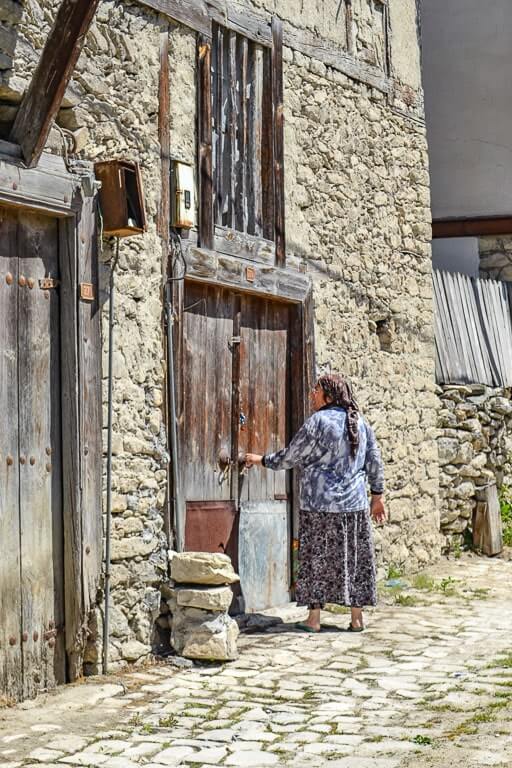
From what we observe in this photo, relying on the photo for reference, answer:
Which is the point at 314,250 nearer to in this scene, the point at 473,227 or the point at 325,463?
the point at 325,463

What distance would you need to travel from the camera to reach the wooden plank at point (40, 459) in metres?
5.38

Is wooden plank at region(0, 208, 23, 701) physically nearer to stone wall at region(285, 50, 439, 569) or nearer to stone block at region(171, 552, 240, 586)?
stone block at region(171, 552, 240, 586)

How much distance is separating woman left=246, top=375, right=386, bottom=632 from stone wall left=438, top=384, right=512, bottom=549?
3.15m

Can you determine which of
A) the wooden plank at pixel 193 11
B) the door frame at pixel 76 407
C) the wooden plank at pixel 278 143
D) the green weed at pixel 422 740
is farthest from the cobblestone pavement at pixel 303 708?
the wooden plank at pixel 193 11

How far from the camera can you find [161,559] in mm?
6238

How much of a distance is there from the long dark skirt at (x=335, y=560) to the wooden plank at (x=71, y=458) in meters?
1.81

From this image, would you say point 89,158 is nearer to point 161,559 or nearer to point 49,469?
point 49,469

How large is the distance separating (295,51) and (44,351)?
3.50 m

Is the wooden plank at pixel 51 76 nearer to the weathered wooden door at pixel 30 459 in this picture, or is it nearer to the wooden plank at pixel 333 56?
the weathered wooden door at pixel 30 459

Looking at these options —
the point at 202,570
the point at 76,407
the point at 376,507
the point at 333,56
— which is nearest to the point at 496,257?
the point at 333,56

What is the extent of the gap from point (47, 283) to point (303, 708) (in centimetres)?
231

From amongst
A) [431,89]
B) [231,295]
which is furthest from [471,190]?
[231,295]

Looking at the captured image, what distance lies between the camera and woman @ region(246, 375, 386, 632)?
6.93 metres

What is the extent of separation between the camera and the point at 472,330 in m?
10.9
